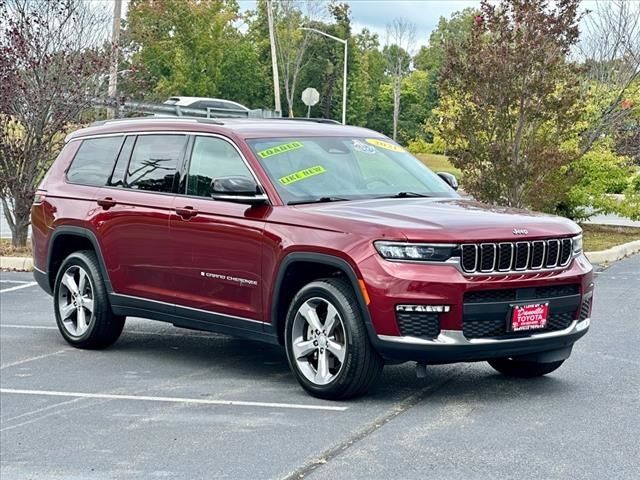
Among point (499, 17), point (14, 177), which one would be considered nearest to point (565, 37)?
point (499, 17)

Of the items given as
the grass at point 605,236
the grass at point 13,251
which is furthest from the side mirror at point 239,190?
the grass at point 605,236

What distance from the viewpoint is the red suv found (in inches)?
258

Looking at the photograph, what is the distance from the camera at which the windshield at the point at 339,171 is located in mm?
7555

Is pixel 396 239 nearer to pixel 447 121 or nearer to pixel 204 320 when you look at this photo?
pixel 204 320

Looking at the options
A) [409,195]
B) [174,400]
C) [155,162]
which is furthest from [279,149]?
[174,400]

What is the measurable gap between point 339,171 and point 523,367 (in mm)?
1885

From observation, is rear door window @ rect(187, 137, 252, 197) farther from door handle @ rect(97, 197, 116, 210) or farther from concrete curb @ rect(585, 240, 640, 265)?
concrete curb @ rect(585, 240, 640, 265)

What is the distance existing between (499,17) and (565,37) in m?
1.08

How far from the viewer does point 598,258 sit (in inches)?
639

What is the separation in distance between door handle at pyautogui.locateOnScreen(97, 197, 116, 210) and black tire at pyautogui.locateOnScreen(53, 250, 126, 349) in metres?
0.50

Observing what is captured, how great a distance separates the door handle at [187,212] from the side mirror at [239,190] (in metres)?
0.47

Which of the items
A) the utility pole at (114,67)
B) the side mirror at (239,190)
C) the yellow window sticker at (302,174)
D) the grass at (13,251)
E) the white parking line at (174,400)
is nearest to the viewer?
the white parking line at (174,400)

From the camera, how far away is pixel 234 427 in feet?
21.0

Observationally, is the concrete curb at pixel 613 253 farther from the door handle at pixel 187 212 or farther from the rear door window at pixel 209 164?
the door handle at pixel 187 212
